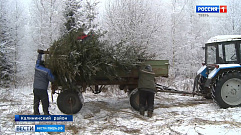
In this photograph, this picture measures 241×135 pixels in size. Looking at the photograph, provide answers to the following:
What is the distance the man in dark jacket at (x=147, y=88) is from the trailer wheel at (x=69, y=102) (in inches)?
70.1

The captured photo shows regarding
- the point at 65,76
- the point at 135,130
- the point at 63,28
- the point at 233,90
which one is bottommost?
the point at 135,130

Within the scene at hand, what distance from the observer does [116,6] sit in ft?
56.7

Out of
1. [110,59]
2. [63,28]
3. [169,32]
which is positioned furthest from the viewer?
[169,32]

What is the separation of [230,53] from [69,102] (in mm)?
5526

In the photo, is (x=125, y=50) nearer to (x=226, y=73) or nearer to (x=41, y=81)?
(x=41, y=81)

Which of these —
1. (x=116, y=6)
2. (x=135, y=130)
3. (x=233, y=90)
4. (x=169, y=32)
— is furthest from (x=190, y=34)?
(x=135, y=130)

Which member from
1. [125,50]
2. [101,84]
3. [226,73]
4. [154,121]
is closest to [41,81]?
[101,84]

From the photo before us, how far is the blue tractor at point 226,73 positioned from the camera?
602 cm

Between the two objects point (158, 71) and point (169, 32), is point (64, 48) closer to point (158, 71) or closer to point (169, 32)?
point (158, 71)

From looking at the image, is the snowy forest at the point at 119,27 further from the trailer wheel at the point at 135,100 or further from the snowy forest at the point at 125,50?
the trailer wheel at the point at 135,100

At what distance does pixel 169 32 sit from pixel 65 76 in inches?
642

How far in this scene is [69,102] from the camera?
5402 millimetres

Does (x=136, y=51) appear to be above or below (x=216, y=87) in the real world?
above

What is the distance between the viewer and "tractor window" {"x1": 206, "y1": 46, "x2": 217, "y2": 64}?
6891mm
